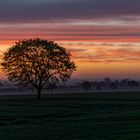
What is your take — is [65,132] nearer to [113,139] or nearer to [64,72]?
[113,139]

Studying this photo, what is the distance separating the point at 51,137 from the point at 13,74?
89.1 m

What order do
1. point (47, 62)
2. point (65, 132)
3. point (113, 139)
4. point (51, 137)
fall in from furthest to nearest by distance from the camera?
point (47, 62) < point (65, 132) < point (51, 137) < point (113, 139)

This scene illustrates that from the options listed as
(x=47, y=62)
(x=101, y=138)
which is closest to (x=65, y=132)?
(x=101, y=138)

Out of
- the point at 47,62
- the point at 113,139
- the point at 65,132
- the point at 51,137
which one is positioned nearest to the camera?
the point at 113,139

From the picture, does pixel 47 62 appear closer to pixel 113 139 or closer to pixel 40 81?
pixel 40 81

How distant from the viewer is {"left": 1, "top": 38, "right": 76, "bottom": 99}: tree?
123 meters

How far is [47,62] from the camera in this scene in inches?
4865

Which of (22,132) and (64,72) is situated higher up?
(64,72)

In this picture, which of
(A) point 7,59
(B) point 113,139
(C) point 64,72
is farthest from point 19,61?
(B) point 113,139

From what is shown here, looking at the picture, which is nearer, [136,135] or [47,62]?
[136,135]

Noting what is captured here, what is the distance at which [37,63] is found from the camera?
403 feet

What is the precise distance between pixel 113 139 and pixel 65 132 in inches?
274

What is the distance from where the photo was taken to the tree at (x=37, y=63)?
123375 mm

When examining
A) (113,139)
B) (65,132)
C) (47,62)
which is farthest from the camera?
(47,62)
